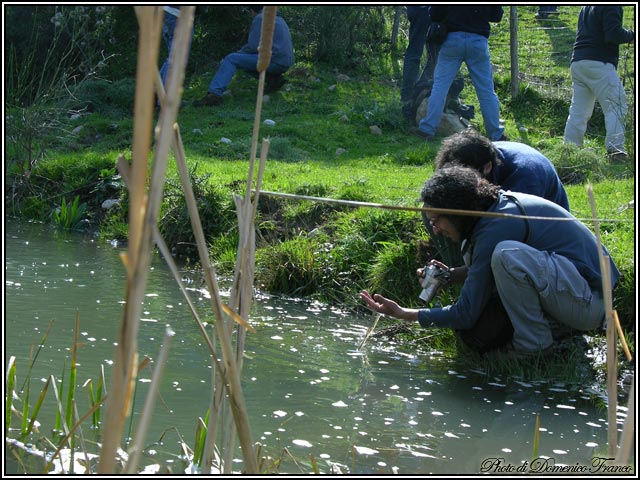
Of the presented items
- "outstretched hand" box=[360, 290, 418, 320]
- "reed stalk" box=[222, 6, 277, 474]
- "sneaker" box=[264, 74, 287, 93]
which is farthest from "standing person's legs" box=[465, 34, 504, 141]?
"reed stalk" box=[222, 6, 277, 474]

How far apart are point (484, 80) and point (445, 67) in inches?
17.9

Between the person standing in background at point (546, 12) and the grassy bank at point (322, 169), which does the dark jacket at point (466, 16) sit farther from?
the person standing in background at point (546, 12)

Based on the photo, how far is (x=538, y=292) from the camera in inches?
170

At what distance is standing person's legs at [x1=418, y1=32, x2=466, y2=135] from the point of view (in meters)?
8.84

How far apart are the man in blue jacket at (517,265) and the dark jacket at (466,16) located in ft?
16.2

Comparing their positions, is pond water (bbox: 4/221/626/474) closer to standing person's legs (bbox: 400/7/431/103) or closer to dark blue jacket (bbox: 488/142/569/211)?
dark blue jacket (bbox: 488/142/569/211)

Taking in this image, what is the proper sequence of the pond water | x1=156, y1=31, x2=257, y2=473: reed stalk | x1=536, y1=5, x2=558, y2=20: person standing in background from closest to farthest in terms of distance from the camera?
x1=156, y1=31, x2=257, y2=473: reed stalk < the pond water < x1=536, y1=5, x2=558, y2=20: person standing in background

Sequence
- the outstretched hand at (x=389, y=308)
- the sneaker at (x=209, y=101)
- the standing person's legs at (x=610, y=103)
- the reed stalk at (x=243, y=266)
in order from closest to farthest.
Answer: the reed stalk at (x=243, y=266)
the outstretched hand at (x=389, y=308)
the standing person's legs at (x=610, y=103)
the sneaker at (x=209, y=101)

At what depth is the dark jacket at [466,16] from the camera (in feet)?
29.0

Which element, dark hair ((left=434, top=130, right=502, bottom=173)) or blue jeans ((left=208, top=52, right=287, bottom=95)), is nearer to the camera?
dark hair ((left=434, top=130, right=502, bottom=173))

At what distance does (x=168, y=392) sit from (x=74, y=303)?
1.86m

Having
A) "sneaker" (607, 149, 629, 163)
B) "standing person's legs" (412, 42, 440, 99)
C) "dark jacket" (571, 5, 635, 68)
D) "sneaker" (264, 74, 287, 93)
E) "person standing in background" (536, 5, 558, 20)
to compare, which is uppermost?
"person standing in background" (536, 5, 558, 20)

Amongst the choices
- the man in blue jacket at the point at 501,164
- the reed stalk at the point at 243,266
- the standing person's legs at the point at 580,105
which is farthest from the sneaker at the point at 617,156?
the reed stalk at the point at 243,266

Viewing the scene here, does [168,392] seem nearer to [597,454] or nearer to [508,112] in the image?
[597,454]
